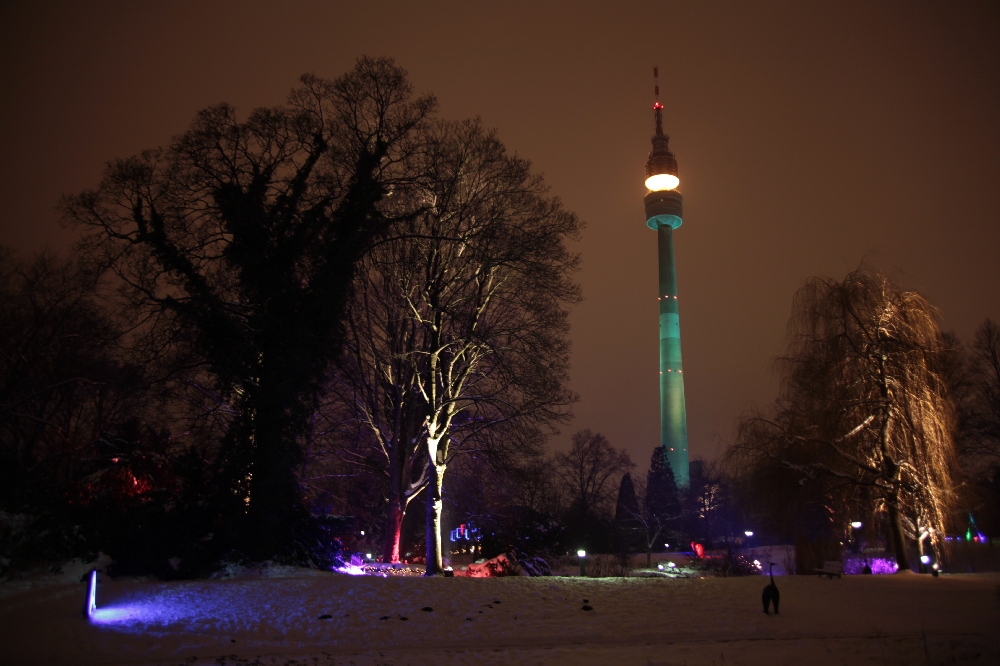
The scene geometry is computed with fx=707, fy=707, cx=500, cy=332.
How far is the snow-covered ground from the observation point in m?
9.63

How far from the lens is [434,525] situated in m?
17.9

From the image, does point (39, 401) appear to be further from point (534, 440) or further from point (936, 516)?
point (936, 516)

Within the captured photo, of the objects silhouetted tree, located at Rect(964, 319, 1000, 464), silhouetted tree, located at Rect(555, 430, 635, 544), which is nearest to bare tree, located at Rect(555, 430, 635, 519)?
silhouetted tree, located at Rect(555, 430, 635, 544)

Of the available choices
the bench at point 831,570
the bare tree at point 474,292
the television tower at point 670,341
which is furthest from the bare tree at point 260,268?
the television tower at point 670,341

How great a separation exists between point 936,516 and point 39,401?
2962 cm

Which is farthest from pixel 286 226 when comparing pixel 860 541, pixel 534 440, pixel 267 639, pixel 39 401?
pixel 860 541

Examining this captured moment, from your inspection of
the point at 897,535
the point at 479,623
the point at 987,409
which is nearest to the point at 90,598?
the point at 479,623

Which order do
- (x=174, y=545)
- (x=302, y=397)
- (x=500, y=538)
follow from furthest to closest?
(x=500, y=538), (x=302, y=397), (x=174, y=545)

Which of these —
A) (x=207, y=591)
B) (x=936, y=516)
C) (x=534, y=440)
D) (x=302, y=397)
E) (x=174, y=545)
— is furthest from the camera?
(x=534, y=440)

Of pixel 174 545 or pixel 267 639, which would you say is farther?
pixel 174 545

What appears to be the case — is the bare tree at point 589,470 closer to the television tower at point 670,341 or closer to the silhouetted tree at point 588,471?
the silhouetted tree at point 588,471

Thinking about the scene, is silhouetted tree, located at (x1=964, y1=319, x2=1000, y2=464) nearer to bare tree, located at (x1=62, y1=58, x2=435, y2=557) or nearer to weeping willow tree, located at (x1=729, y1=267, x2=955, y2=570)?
weeping willow tree, located at (x1=729, y1=267, x2=955, y2=570)

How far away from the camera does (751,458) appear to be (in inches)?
845

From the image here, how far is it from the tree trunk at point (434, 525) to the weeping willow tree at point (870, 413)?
31.5 feet
